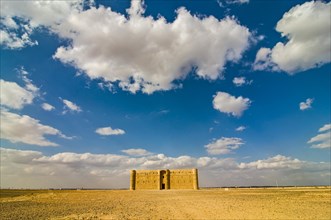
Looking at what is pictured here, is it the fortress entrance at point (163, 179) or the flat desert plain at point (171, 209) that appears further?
the fortress entrance at point (163, 179)

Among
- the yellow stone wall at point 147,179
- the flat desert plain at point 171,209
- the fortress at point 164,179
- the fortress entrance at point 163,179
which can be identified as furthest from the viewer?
the yellow stone wall at point 147,179

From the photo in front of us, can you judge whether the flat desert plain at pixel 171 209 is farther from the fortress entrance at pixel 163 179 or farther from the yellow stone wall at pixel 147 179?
the yellow stone wall at pixel 147 179

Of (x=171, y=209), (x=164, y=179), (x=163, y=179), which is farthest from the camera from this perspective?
(x=163, y=179)

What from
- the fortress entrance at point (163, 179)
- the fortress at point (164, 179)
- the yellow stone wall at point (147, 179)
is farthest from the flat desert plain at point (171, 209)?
the yellow stone wall at point (147, 179)

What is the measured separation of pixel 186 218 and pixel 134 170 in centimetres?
7375

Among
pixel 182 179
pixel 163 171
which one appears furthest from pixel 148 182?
pixel 182 179

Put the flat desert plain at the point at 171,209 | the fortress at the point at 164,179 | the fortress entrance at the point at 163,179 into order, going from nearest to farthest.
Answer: the flat desert plain at the point at 171,209 → the fortress at the point at 164,179 → the fortress entrance at the point at 163,179

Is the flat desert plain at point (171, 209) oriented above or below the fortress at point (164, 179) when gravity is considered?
below

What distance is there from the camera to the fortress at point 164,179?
79.6 m

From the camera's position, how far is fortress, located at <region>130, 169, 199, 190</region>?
7956 cm

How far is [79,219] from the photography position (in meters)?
15.0

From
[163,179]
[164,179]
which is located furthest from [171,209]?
[163,179]

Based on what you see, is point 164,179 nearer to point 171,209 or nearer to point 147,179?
point 147,179

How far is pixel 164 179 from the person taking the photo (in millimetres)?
82062
